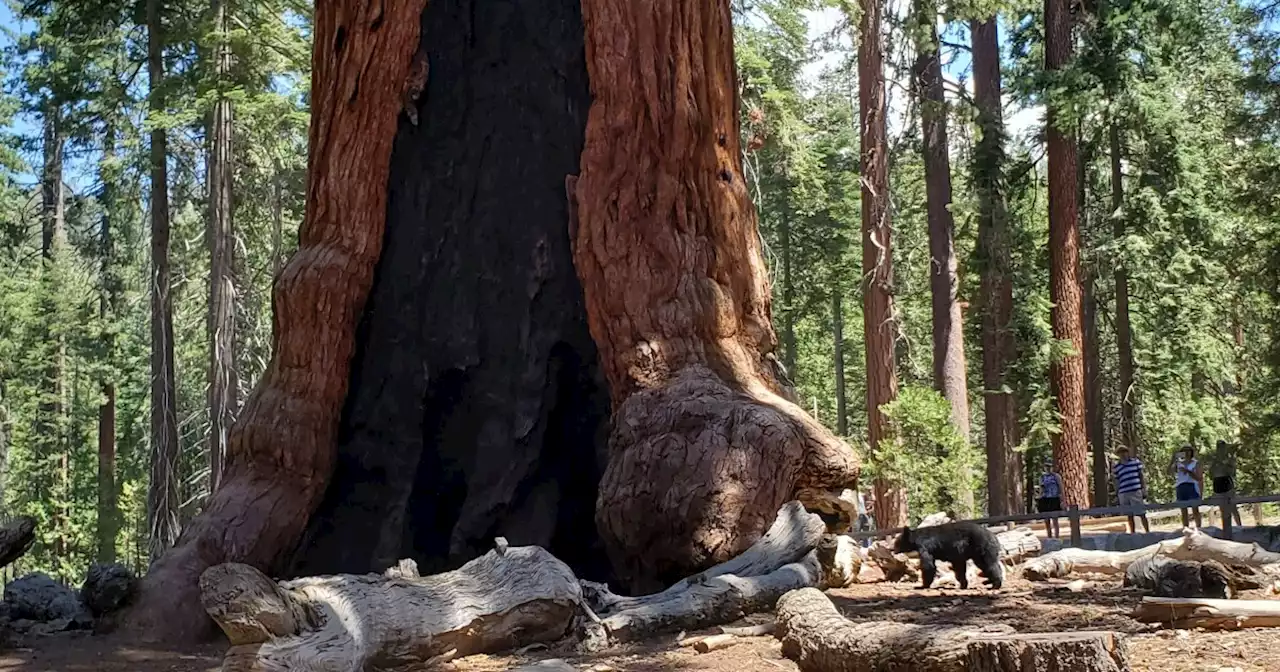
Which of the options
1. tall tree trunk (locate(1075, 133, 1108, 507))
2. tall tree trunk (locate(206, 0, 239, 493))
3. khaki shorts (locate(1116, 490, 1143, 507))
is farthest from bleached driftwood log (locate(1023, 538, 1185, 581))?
tall tree trunk (locate(1075, 133, 1108, 507))

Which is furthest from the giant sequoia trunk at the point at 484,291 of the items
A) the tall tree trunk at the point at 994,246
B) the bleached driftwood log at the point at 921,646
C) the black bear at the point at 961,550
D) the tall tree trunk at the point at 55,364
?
the tall tree trunk at the point at 55,364

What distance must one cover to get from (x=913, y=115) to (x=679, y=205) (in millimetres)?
11851

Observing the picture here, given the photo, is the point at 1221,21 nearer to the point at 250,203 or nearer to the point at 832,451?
the point at 250,203

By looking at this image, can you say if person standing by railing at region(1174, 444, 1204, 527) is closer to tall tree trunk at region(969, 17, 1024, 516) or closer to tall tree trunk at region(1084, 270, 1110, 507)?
tall tree trunk at region(969, 17, 1024, 516)

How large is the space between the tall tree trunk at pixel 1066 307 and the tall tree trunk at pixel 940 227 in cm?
152

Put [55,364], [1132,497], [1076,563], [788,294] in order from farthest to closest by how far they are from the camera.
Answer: [788,294] < [55,364] < [1132,497] < [1076,563]

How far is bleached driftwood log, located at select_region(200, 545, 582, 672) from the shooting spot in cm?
431

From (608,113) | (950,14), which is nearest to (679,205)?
(608,113)

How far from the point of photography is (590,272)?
7895 mm

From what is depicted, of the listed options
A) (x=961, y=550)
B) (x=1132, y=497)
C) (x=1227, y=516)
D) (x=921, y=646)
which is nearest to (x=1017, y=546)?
(x=1227, y=516)

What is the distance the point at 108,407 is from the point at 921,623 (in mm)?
28251

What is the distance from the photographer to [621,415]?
7.36 m

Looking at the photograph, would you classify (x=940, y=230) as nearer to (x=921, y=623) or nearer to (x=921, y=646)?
(x=921, y=623)

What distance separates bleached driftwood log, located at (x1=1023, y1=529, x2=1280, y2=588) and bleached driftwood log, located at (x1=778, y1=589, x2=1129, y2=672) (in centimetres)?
292
